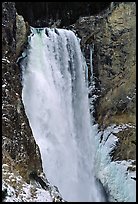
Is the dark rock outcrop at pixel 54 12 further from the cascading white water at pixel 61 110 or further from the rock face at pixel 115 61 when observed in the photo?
the cascading white water at pixel 61 110

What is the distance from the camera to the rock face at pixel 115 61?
1978cm

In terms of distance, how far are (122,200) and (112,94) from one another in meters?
4.86

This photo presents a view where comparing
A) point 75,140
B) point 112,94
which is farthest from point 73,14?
point 75,140

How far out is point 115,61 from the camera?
20391mm

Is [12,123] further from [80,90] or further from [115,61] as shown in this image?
[115,61]

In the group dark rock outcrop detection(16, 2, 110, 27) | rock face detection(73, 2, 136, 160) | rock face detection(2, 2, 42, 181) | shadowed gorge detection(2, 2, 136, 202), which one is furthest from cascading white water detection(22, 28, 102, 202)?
rock face detection(2, 2, 42, 181)

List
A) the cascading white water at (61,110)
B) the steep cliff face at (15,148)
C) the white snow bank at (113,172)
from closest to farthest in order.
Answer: the steep cliff face at (15,148) < the cascading white water at (61,110) < the white snow bank at (113,172)

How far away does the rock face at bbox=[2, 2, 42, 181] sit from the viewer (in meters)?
11.5

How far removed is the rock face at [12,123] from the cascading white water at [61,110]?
3600 millimetres

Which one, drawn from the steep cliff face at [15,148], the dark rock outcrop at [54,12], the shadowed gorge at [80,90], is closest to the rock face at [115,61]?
the shadowed gorge at [80,90]

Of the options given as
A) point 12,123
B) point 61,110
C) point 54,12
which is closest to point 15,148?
point 12,123

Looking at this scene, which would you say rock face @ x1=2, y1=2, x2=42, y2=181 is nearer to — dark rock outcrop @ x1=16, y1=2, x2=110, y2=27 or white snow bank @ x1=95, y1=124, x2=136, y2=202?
white snow bank @ x1=95, y1=124, x2=136, y2=202

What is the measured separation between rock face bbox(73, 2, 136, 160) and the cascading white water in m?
0.88

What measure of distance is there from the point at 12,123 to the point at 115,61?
955 cm
